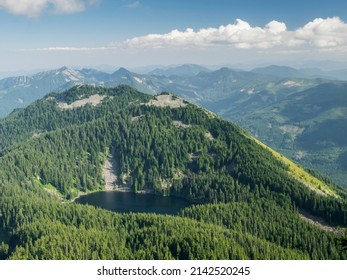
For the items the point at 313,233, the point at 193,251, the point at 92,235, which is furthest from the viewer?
the point at 313,233

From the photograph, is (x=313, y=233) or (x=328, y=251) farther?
(x=313, y=233)

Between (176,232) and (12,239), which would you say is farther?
(12,239)
